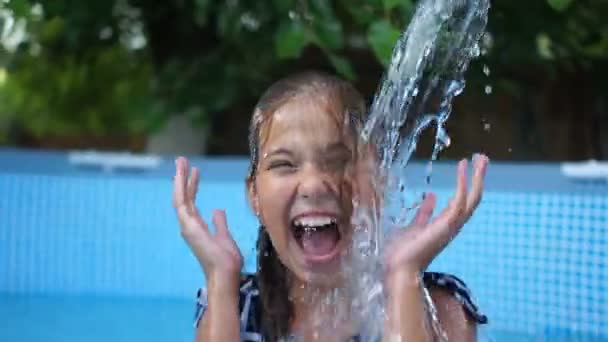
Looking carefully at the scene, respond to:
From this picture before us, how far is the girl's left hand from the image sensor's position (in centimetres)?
143

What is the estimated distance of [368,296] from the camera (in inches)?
65.6

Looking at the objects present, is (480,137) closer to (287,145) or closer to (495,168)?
(495,168)

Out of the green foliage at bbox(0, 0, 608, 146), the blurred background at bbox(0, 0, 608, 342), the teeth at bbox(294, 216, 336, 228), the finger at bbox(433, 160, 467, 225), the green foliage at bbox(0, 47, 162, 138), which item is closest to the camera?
the finger at bbox(433, 160, 467, 225)

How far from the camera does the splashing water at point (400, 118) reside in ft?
5.28

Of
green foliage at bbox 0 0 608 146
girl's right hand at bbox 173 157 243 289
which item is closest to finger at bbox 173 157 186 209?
girl's right hand at bbox 173 157 243 289

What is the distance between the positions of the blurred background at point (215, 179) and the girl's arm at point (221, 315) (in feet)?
1.24

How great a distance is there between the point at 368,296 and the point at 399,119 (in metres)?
0.44

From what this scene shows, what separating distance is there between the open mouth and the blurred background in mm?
452

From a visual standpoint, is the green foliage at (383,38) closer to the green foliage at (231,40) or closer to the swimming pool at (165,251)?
the green foliage at (231,40)

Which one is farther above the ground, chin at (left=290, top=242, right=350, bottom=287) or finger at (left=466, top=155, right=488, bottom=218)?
finger at (left=466, top=155, right=488, bottom=218)

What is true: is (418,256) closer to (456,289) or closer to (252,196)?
(456,289)

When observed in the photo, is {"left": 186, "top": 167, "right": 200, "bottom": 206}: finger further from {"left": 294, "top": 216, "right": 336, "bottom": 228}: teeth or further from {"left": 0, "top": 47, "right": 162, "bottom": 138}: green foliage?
{"left": 0, "top": 47, "right": 162, "bottom": 138}: green foliage

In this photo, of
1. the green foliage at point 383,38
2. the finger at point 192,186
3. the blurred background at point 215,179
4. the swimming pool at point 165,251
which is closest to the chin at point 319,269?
the finger at point 192,186

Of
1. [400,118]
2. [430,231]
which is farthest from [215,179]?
[430,231]
